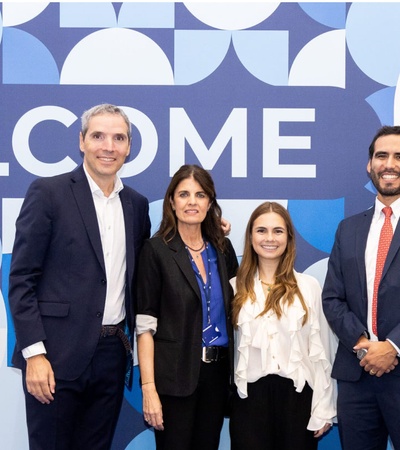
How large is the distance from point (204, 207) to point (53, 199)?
677 millimetres

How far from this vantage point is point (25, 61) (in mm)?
3500

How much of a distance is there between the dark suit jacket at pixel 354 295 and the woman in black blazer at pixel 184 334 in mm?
516

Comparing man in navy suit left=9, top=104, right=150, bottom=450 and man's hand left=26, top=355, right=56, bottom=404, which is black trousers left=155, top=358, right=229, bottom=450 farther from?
man's hand left=26, top=355, right=56, bottom=404

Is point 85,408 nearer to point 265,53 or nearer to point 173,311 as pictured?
point 173,311

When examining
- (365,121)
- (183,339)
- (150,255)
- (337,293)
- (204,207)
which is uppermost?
(365,121)

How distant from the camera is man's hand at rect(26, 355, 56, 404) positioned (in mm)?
2498

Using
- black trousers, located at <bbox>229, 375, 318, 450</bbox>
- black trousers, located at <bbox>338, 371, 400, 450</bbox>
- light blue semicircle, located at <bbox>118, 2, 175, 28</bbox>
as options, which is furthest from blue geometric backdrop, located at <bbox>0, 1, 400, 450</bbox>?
black trousers, located at <bbox>229, 375, 318, 450</bbox>

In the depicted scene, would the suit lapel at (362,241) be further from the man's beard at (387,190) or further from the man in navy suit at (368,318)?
the man's beard at (387,190)

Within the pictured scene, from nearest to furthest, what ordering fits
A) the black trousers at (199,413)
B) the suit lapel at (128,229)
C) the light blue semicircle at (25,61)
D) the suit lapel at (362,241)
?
1. the black trousers at (199,413)
2. the suit lapel at (128,229)
3. the suit lapel at (362,241)
4. the light blue semicircle at (25,61)

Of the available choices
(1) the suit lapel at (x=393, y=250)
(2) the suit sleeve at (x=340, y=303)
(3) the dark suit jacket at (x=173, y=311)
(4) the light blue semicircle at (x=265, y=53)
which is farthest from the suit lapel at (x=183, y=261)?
(4) the light blue semicircle at (x=265, y=53)

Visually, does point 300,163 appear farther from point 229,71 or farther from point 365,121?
point 229,71

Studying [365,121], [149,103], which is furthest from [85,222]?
[365,121]

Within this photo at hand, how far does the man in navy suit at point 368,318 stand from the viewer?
276 cm

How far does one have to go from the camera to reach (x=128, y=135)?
286cm
